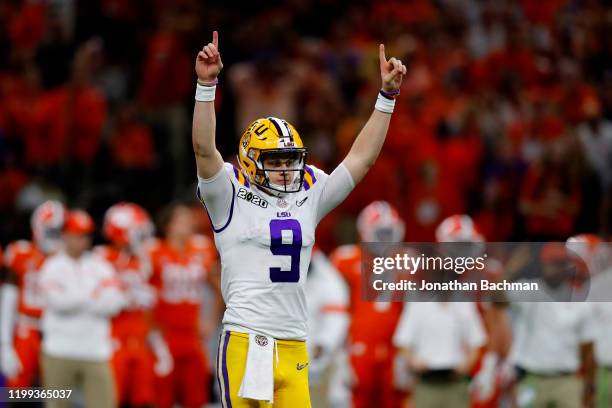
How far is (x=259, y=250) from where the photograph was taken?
20.2 feet

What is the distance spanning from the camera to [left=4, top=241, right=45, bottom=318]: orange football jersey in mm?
11711

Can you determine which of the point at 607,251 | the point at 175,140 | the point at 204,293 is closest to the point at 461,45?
the point at 175,140

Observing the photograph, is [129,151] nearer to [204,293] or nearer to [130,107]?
[130,107]

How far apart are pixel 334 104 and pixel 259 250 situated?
804 cm

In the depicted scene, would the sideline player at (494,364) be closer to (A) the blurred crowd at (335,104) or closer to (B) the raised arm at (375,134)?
(A) the blurred crowd at (335,104)

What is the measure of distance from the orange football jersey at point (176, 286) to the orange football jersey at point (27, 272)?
1.01 meters

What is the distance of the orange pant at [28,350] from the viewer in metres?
11.6

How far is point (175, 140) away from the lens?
13.9 m

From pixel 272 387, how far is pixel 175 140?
8.11 meters

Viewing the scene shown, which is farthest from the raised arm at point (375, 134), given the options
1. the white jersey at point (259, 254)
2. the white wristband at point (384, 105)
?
the white jersey at point (259, 254)

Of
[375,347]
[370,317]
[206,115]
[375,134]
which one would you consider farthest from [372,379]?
[206,115]

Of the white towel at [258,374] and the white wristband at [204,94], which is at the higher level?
the white wristband at [204,94]

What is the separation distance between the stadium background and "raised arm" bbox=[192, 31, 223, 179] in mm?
7011

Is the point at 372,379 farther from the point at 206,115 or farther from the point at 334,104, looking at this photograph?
the point at 206,115
